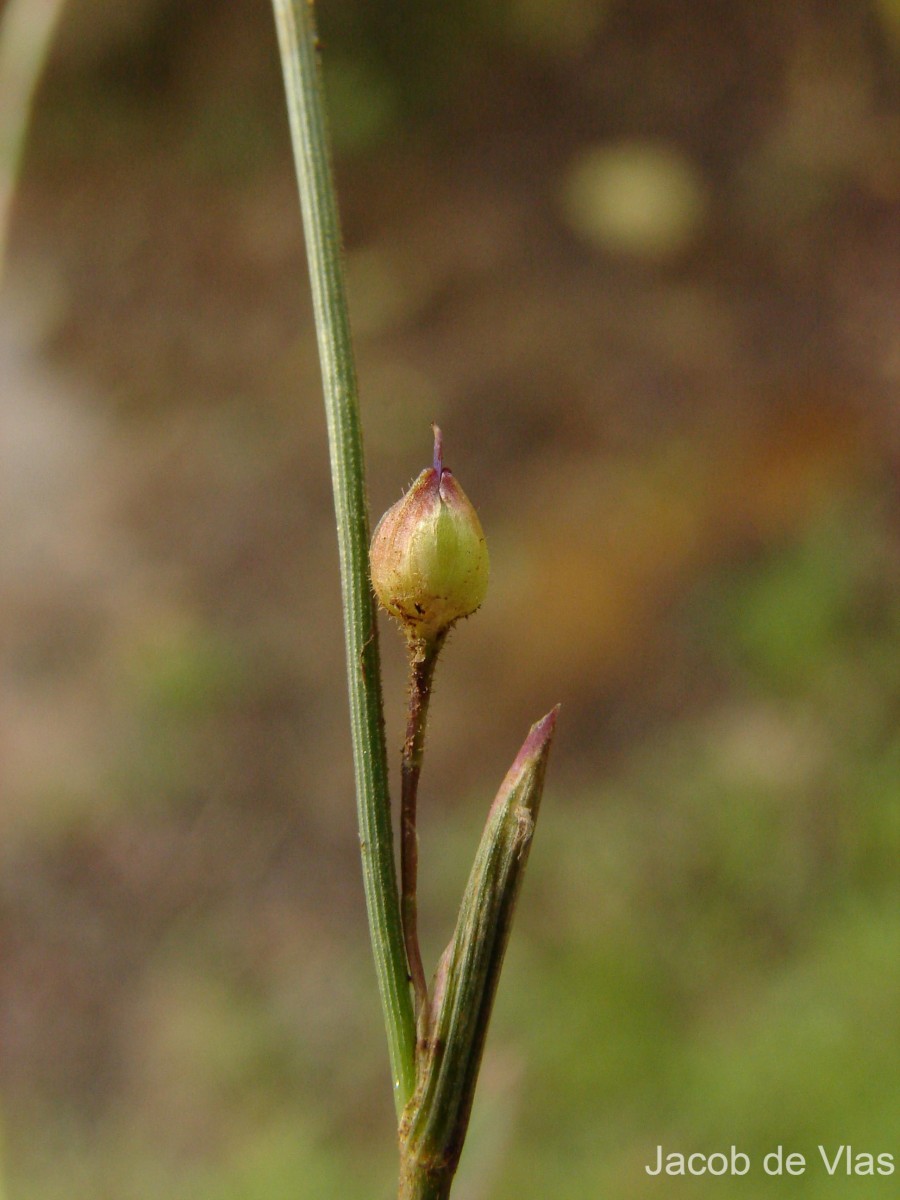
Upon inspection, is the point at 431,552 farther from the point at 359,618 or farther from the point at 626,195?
the point at 626,195

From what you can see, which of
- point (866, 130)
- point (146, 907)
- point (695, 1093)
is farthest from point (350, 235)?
point (695, 1093)

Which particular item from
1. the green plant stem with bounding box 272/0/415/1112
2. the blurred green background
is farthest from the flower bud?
the blurred green background

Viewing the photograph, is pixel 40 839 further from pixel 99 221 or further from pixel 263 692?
pixel 99 221

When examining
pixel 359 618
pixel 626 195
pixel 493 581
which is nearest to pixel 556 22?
pixel 626 195

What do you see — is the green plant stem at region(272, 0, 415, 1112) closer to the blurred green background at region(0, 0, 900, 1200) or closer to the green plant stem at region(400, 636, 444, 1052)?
the green plant stem at region(400, 636, 444, 1052)

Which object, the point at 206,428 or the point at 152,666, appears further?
the point at 206,428

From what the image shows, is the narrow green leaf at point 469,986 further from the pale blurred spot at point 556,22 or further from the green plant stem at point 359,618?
the pale blurred spot at point 556,22
